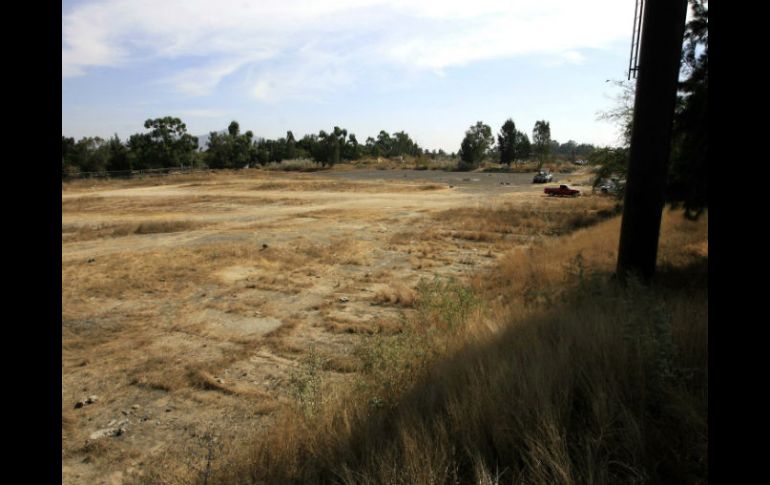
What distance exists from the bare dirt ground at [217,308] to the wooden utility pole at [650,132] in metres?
4.39

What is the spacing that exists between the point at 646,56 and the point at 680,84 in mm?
2188

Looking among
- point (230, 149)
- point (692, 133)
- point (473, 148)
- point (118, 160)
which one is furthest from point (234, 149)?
point (692, 133)

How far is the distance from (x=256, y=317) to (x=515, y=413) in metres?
7.91

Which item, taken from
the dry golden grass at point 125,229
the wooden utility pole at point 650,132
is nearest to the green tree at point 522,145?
the dry golden grass at point 125,229

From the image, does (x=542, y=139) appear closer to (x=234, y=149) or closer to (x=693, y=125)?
(x=234, y=149)

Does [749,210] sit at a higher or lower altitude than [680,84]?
lower

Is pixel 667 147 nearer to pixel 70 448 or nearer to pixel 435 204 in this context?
pixel 70 448

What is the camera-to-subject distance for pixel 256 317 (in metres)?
10.5

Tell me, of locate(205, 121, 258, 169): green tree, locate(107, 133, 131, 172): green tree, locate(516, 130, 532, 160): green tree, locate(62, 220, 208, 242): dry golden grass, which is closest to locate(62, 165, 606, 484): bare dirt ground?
locate(62, 220, 208, 242): dry golden grass

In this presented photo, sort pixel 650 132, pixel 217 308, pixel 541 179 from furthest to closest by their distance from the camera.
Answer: pixel 541 179 < pixel 217 308 < pixel 650 132

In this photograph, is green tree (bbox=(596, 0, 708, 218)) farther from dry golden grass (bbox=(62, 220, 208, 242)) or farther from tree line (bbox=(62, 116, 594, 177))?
tree line (bbox=(62, 116, 594, 177))

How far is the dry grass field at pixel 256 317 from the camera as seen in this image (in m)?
5.25
